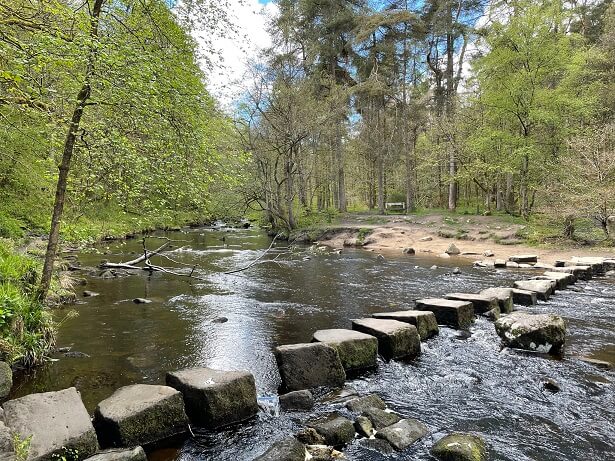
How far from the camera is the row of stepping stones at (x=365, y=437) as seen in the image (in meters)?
3.60

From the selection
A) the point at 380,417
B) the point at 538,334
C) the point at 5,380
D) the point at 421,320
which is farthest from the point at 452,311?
the point at 5,380

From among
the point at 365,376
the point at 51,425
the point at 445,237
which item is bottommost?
the point at 365,376

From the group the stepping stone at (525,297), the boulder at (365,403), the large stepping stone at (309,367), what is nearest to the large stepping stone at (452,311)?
the stepping stone at (525,297)

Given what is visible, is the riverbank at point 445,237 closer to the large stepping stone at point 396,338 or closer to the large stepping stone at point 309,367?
the large stepping stone at point 396,338

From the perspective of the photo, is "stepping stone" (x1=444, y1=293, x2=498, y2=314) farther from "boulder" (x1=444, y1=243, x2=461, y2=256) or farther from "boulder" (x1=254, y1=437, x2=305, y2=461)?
"boulder" (x1=444, y1=243, x2=461, y2=256)

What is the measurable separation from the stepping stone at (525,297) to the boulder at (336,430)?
6633 mm

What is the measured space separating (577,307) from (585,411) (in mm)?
5108

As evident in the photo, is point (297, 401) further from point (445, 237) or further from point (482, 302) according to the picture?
point (445, 237)

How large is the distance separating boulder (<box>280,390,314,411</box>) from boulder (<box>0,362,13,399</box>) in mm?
3363

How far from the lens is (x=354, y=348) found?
5.73 m

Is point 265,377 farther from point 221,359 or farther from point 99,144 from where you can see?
point 99,144

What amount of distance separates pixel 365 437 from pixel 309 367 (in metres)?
1.36

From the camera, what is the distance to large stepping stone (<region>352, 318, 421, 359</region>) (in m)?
6.08

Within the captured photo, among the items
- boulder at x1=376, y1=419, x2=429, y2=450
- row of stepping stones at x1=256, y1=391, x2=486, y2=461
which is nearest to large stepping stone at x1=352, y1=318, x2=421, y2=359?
row of stepping stones at x1=256, y1=391, x2=486, y2=461
